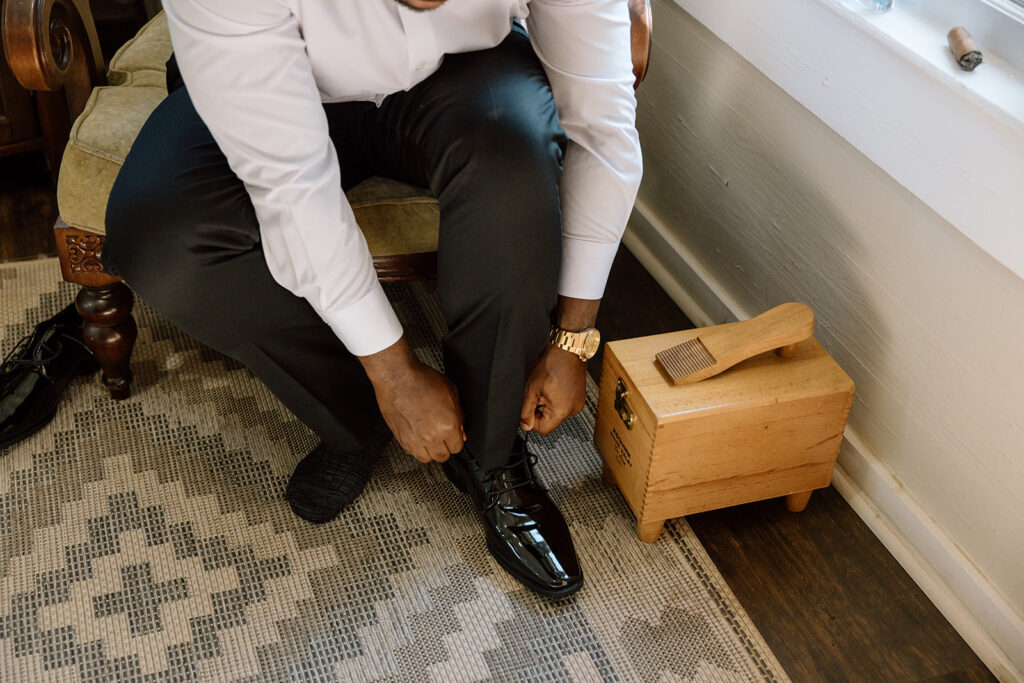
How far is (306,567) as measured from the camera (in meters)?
1.26

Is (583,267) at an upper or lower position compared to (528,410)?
upper

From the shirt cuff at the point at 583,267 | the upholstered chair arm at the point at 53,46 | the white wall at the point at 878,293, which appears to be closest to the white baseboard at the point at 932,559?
the white wall at the point at 878,293

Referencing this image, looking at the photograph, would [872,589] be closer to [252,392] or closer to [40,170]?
[252,392]

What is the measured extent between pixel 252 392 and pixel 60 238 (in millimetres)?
377

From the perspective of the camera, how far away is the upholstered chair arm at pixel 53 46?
4.00ft

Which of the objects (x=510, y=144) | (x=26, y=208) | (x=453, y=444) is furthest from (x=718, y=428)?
(x=26, y=208)

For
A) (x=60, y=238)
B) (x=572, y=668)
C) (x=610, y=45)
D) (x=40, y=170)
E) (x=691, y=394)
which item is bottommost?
(x=40, y=170)

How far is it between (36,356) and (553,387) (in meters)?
0.85

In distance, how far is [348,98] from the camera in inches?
46.9

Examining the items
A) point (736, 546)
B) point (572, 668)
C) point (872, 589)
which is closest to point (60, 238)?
point (572, 668)

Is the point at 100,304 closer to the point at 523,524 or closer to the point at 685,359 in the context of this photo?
the point at 523,524

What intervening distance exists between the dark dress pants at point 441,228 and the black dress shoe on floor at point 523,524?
0.07 m

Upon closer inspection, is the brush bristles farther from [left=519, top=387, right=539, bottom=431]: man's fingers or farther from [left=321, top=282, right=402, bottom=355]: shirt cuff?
[left=321, top=282, right=402, bottom=355]: shirt cuff

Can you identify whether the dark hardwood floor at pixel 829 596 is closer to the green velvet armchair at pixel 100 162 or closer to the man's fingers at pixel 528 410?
the man's fingers at pixel 528 410
